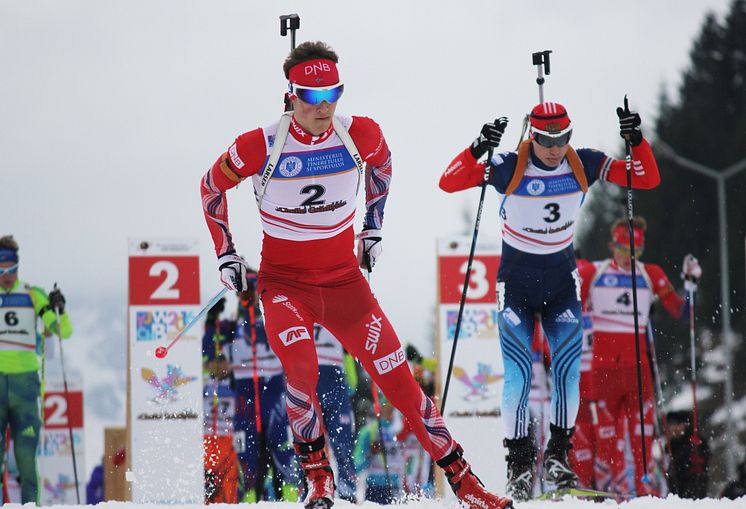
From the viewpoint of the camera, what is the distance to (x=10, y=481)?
14102 millimetres

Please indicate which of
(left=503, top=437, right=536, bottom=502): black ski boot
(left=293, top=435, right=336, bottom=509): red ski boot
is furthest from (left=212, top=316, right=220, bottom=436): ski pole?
(left=293, top=435, right=336, bottom=509): red ski boot

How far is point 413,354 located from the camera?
1310cm

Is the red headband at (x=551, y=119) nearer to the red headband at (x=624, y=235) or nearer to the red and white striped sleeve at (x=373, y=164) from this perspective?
the red and white striped sleeve at (x=373, y=164)

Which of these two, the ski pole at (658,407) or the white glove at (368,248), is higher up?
the white glove at (368,248)

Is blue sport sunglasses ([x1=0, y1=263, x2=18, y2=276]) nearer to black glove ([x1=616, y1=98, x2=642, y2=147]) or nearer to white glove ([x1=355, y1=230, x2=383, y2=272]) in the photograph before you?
white glove ([x1=355, y1=230, x2=383, y2=272])

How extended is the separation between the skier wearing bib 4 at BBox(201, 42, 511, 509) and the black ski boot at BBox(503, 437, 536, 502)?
1672 millimetres

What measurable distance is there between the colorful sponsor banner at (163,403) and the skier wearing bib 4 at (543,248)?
14.2 feet

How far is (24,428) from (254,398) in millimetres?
2018

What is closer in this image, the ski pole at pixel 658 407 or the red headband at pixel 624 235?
the red headband at pixel 624 235

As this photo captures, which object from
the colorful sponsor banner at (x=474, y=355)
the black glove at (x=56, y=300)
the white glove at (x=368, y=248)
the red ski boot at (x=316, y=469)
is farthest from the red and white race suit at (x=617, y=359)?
the red ski boot at (x=316, y=469)

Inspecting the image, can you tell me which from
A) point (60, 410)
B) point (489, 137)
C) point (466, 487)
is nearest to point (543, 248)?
point (489, 137)

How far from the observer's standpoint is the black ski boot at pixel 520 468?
877 centimetres

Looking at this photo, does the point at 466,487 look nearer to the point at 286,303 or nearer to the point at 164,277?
the point at 286,303

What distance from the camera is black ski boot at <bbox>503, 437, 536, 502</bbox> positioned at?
28.8 feet
